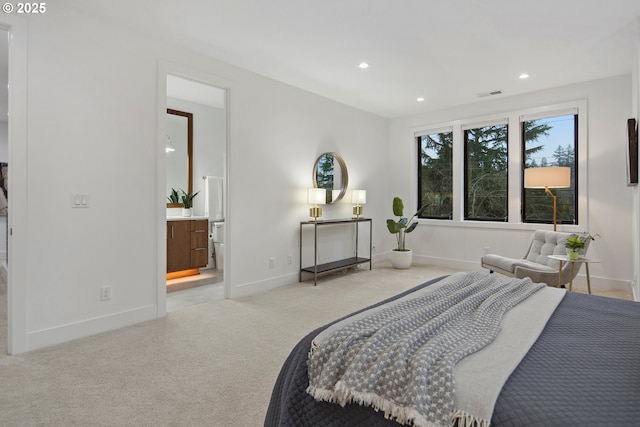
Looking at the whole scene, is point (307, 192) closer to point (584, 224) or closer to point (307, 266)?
point (307, 266)

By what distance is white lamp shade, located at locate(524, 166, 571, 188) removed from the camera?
4176 millimetres

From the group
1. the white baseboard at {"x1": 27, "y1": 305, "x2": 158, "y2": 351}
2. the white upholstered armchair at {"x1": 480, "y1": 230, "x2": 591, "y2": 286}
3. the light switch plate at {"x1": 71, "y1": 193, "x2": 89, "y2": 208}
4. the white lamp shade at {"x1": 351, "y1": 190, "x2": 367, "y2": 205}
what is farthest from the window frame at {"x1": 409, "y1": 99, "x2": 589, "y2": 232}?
the light switch plate at {"x1": 71, "y1": 193, "x2": 89, "y2": 208}

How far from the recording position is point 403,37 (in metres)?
3.35

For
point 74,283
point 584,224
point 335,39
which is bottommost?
point 74,283

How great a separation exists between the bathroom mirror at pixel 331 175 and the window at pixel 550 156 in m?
2.59

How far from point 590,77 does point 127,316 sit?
5.70m

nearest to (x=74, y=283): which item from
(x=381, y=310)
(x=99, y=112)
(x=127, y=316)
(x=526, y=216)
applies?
(x=127, y=316)

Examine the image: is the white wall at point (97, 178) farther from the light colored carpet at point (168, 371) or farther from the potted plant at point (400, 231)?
the potted plant at point (400, 231)

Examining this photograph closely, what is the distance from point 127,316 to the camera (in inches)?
126

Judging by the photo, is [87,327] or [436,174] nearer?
[87,327]

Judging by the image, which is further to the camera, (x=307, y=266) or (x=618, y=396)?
(x=307, y=266)

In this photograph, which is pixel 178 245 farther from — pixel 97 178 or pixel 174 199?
pixel 97 178

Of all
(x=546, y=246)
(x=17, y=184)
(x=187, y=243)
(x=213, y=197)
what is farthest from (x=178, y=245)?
(x=546, y=246)

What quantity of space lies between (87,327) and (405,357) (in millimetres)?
2818
